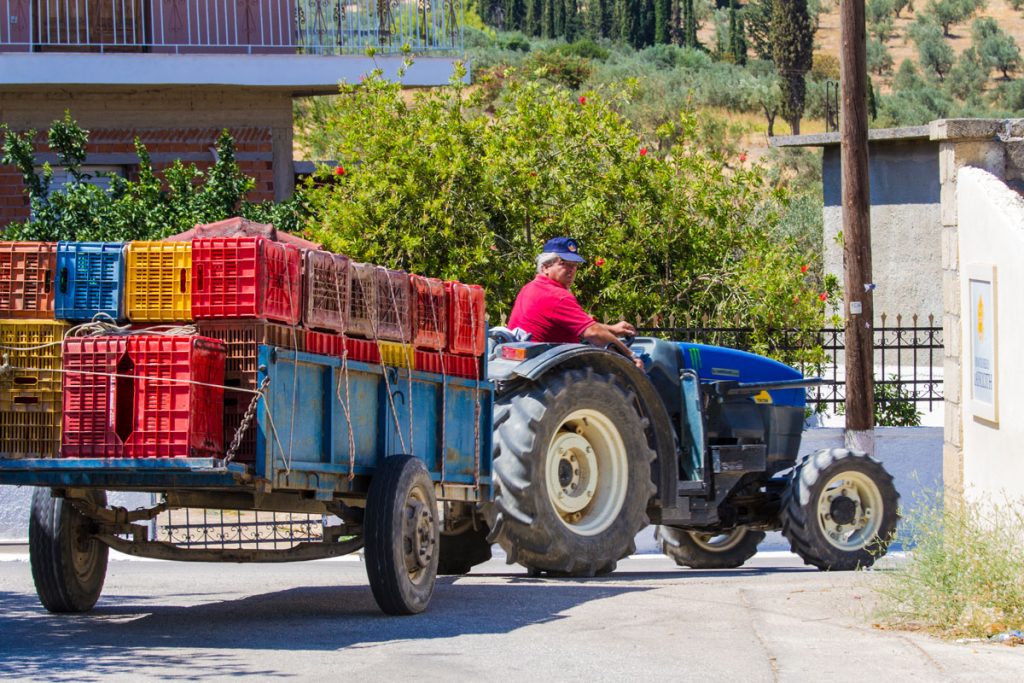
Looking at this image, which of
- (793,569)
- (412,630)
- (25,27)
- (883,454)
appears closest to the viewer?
(412,630)

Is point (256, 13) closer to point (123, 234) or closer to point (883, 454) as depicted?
→ point (123, 234)

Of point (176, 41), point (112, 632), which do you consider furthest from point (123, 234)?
point (112, 632)

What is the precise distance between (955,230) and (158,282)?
17.7 feet

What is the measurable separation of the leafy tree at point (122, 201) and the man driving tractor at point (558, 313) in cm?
799

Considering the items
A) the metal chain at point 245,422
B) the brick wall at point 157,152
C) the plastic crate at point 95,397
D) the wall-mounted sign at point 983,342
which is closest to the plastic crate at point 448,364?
the metal chain at point 245,422

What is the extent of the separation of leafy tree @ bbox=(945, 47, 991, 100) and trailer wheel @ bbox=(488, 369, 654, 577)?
55.8 meters

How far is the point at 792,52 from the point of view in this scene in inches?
2375

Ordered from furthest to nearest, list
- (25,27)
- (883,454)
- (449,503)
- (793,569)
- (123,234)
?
(25,27) < (123,234) < (883,454) < (793,569) < (449,503)

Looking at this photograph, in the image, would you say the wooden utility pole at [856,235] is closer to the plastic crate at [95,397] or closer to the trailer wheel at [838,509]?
the trailer wheel at [838,509]

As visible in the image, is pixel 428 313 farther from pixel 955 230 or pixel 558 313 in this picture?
pixel 955 230

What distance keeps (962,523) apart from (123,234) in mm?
11587

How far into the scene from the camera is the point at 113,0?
70.1 feet

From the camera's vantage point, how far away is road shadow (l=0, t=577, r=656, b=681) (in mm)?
7223

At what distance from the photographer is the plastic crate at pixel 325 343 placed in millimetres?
8141
